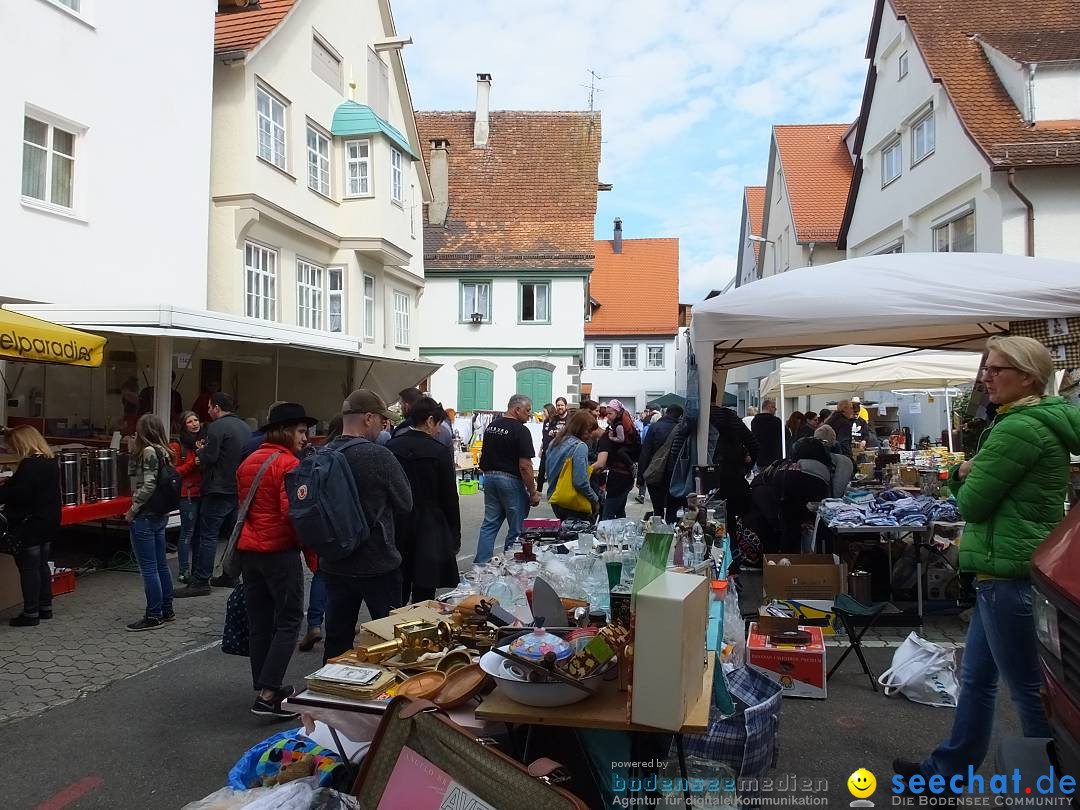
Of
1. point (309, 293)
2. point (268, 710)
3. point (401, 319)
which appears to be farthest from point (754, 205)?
point (268, 710)

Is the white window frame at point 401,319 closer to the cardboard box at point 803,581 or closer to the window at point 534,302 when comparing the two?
the window at point 534,302

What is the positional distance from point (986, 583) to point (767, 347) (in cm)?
505

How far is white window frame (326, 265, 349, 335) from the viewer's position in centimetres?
1805

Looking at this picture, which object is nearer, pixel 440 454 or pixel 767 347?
pixel 440 454

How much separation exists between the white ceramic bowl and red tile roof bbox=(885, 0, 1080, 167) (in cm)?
1459

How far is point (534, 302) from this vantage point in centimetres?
2716

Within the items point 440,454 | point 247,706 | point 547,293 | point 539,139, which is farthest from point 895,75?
point 247,706

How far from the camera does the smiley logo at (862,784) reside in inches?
142

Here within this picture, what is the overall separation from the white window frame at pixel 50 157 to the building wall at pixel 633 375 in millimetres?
30029

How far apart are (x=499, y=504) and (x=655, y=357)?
1301 inches

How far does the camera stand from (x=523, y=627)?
10.5 feet

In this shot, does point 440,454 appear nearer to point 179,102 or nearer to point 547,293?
point 179,102

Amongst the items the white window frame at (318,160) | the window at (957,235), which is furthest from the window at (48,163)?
the window at (957,235)

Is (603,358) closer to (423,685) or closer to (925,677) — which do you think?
(925,677)
